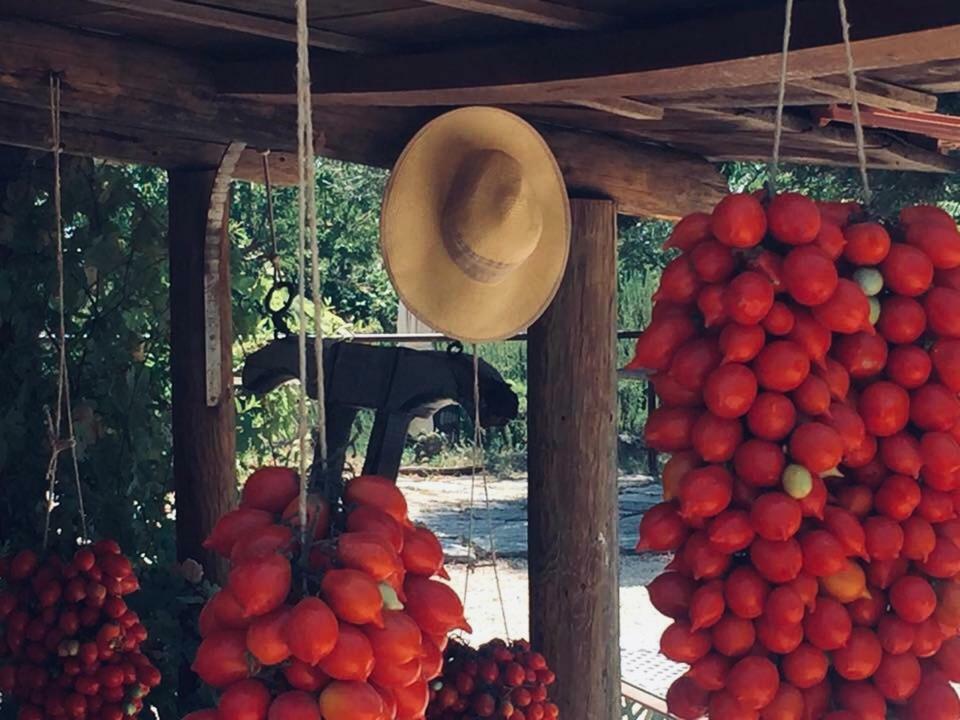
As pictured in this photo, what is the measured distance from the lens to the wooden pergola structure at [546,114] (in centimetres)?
199

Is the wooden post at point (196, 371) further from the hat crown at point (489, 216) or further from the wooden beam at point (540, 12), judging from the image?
the wooden beam at point (540, 12)

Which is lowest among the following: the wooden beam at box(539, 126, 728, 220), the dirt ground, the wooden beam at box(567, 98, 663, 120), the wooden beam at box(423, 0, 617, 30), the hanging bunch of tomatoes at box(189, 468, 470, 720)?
the dirt ground

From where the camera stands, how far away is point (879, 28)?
1.67 meters

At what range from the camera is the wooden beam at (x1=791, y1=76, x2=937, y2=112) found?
7.48ft

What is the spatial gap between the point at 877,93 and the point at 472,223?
818 mm

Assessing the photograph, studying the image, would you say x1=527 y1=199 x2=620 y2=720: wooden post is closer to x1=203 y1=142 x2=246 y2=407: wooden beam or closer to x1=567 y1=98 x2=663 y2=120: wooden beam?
x1=567 y1=98 x2=663 y2=120: wooden beam

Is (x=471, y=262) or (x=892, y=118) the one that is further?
(x=892, y=118)

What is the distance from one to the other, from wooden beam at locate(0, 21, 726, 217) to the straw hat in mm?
282

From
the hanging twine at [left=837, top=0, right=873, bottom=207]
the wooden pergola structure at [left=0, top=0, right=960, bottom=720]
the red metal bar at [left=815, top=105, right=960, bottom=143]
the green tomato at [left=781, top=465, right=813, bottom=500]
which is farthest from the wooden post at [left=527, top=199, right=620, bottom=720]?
the green tomato at [left=781, top=465, right=813, bottom=500]

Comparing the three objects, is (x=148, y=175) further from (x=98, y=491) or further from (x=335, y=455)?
(x=335, y=455)

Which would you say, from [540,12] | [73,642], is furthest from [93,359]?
[540,12]

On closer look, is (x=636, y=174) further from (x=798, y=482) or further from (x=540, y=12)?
(x=798, y=482)

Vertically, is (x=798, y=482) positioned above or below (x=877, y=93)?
below

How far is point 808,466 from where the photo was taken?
1037 millimetres
